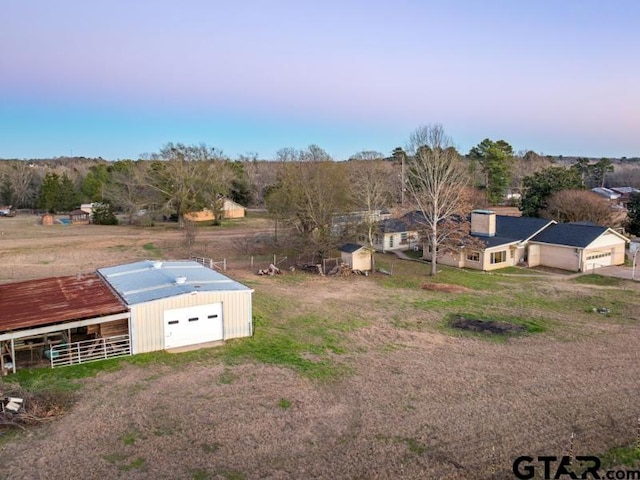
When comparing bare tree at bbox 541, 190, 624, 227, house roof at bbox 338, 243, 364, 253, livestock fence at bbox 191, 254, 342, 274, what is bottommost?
livestock fence at bbox 191, 254, 342, 274

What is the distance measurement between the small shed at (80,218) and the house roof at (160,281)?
4195 centimetres

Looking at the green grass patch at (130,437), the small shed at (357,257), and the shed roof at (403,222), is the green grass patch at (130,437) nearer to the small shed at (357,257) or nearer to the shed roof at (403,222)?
the small shed at (357,257)

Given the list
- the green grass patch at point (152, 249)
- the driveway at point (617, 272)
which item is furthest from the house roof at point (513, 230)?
the green grass patch at point (152, 249)

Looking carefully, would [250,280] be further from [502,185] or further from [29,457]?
[502,185]

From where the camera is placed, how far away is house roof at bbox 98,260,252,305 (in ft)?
55.2

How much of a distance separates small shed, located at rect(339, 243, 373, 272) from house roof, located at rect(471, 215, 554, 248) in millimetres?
7962

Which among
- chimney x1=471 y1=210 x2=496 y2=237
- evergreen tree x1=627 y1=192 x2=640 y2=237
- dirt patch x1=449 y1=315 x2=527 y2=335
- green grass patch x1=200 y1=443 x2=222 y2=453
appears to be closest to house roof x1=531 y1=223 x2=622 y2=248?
chimney x1=471 y1=210 x2=496 y2=237

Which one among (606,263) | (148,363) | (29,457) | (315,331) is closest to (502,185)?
(606,263)

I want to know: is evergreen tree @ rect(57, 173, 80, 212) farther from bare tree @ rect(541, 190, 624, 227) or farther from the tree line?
bare tree @ rect(541, 190, 624, 227)

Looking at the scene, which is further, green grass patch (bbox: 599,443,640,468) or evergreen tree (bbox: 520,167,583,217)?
evergreen tree (bbox: 520,167,583,217)

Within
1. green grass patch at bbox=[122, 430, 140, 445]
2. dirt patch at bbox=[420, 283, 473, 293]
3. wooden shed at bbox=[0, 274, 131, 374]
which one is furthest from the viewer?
dirt patch at bbox=[420, 283, 473, 293]

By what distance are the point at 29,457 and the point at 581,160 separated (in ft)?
335

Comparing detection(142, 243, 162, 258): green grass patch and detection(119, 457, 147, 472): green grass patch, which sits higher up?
detection(142, 243, 162, 258): green grass patch

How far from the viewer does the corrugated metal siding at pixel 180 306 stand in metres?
15.9
